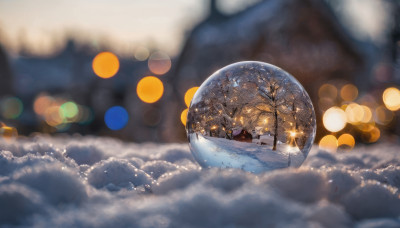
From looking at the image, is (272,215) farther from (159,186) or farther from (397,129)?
(397,129)

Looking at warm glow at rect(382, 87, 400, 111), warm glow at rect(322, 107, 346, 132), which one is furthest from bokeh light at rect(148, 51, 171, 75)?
warm glow at rect(382, 87, 400, 111)

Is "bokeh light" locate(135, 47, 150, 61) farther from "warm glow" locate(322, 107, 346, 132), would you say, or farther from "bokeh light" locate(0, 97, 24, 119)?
"warm glow" locate(322, 107, 346, 132)

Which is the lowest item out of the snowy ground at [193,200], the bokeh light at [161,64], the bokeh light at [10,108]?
the bokeh light at [10,108]

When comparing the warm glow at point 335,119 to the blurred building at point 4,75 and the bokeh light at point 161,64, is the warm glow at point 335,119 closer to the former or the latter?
the bokeh light at point 161,64

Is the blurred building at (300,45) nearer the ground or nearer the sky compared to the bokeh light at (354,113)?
nearer the sky

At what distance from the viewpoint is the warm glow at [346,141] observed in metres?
11.4

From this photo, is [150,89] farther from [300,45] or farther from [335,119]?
[335,119]

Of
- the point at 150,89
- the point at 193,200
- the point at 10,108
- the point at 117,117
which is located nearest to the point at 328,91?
the point at 193,200

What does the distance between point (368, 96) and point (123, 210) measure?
38.7 ft

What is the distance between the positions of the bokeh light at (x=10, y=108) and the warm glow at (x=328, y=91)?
73.9ft

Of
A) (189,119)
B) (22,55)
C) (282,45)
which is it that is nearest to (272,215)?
(189,119)

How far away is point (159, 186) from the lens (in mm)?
1956

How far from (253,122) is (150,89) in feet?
64.5

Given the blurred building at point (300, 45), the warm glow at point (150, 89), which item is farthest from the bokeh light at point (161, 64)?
the blurred building at point (300, 45)
